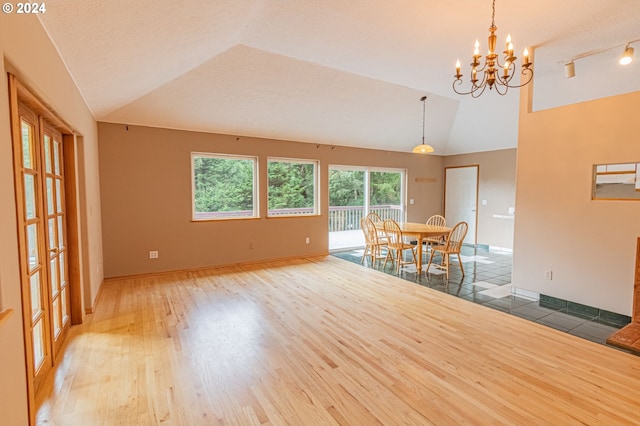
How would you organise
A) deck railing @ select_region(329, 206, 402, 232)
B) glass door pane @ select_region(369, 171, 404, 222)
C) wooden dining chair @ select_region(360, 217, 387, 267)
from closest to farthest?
wooden dining chair @ select_region(360, 217, 387, 267) < deck railing @ select_region(329, 206, 402, 232) < glass door pane @ select_region(369, 171, 404, 222)

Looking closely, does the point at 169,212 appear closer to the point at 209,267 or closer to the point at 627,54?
the point at 209,267

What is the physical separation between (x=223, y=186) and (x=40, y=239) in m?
3.39

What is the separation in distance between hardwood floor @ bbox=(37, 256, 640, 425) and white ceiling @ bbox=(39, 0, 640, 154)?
2362 millimetres

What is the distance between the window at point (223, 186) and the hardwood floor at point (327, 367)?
76.9 inches

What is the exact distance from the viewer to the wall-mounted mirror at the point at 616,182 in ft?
10.2

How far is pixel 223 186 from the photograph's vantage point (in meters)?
5.61

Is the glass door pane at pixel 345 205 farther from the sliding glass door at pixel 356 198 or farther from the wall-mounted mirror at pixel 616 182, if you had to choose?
the wall-mounted mirror at pixel 616 182

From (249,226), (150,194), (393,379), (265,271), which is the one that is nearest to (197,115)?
(150,194)

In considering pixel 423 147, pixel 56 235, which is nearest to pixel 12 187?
pixel 56 235

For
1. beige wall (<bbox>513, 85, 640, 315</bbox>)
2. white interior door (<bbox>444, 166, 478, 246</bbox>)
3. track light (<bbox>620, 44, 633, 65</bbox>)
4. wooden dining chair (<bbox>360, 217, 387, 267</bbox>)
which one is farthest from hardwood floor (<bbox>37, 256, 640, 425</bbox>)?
white interior door (<bbox>444, 166, 478, 246</bbox>)

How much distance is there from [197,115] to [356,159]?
3.37 meters

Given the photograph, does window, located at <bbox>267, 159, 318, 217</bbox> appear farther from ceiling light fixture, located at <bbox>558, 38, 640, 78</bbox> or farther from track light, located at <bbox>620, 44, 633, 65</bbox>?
track light, located at <bbox>620, 44, 633, 65</bbox>

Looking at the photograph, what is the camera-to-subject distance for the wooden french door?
1.71 meters

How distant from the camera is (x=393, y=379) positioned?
7.35ft
